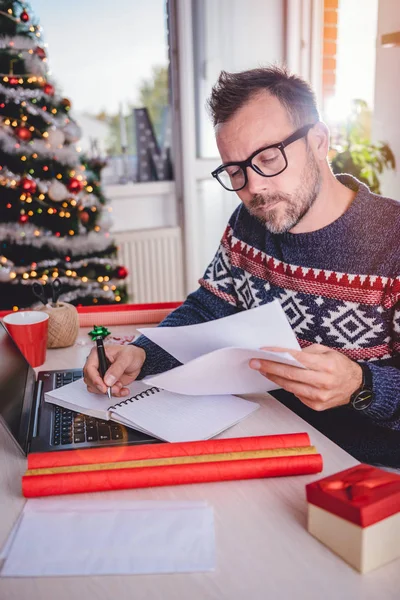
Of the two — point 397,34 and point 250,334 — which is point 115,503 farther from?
point 397,34

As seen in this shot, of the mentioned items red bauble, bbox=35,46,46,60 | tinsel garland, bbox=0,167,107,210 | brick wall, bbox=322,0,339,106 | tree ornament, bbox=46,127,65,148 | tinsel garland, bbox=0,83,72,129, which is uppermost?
Result: brick wall, bbox=322,0,339,106

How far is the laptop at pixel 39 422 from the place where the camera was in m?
0.96

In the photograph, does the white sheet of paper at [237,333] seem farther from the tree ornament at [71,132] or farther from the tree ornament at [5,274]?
the tree ornament at [71,132]

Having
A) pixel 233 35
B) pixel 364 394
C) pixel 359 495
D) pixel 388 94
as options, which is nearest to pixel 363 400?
pixel 364 394

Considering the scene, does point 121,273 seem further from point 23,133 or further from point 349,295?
point 349,295

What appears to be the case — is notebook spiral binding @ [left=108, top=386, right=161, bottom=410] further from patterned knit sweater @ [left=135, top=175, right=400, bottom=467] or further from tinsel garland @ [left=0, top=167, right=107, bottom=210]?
tinsel garland @ [left=0, top=167, right=107, bottom=210]

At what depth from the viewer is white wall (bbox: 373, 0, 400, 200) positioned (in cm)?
301

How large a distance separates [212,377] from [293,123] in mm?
602

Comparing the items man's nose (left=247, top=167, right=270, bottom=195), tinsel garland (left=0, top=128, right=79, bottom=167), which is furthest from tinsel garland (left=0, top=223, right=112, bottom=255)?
man's nose (left=247, top=167, right=270, bottom=195)

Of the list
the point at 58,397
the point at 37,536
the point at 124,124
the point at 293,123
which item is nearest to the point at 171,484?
the point at 37,536

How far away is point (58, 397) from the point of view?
1122 mm

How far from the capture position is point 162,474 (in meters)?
0.84

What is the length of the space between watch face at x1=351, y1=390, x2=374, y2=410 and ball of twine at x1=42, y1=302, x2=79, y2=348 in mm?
714

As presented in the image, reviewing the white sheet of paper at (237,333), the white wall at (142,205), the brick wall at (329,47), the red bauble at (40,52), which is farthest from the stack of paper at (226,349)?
the brick wall at (329,47)
